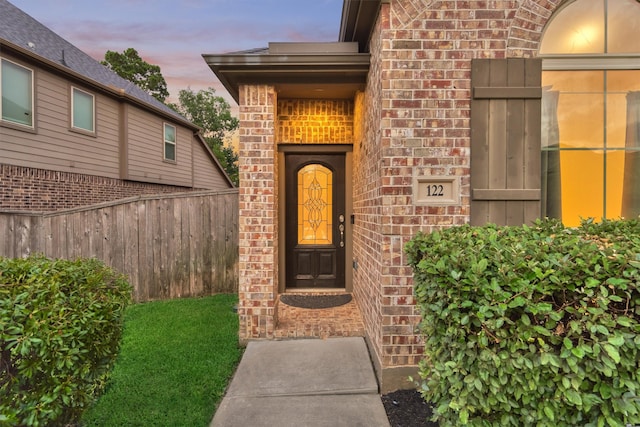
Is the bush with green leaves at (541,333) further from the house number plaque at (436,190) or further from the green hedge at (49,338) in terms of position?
the green hedge at (49,338)

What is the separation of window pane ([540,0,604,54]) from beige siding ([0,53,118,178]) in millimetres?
8937

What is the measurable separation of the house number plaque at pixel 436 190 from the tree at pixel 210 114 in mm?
21465

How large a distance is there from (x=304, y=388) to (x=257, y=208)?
2.06 meters

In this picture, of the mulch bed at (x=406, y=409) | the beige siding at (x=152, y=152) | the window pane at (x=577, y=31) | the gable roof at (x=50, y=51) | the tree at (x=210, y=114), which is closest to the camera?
the mulch bed at (x=406, y=409)

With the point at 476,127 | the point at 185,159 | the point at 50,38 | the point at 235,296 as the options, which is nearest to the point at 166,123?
the point at 185,159

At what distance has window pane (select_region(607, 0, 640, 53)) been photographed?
303 cm

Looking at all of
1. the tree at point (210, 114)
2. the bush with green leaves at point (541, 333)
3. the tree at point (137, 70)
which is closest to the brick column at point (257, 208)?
the bush with green leaves at point (541, 333)

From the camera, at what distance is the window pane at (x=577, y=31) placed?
119 inches

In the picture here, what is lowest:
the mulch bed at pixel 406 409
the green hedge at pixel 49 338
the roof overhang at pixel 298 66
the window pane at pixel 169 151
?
the mulch bed at pixel 406 409

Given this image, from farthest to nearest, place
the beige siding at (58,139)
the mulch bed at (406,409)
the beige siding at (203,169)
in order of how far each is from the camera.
→ the beige siding at (203,169)
the beige siding at (58,139)
the mulch bed at (406,409)

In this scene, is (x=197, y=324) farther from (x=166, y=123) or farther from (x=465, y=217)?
(x=166, y=123)

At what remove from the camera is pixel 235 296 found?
19.2ft

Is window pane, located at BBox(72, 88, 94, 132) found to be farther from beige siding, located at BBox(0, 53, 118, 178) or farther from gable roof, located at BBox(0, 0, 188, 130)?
gable roof, located at BBox(0, 0, 188, 130)

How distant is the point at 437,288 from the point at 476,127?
1.87 m
